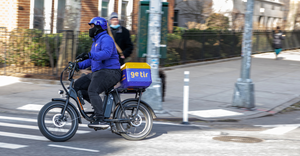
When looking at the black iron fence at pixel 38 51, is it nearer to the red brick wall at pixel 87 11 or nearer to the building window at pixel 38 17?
the building window at pixel 38 17

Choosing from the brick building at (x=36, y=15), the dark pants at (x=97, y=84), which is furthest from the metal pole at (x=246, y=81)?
the brick building at (x=36, y=15)

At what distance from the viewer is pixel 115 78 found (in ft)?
20.0

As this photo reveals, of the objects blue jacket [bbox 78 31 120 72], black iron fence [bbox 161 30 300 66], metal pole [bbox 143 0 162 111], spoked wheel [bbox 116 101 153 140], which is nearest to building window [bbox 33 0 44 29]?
black iron fence [bbox 161 30 300 66]

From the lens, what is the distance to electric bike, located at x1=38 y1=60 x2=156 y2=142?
5.84 m

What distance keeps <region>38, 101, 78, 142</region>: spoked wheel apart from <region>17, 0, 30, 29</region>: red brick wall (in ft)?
36.6

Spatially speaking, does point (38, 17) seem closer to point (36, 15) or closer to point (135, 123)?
point (36, 15)

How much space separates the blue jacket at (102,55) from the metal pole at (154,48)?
8.81ft

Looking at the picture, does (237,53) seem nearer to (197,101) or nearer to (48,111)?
(197,101)

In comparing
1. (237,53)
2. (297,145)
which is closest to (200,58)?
(237,53)

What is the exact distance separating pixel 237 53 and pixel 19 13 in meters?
12.1

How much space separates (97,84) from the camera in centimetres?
599

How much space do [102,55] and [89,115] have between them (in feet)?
3.32

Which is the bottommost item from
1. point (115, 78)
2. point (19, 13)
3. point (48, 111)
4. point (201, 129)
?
point (201, 129)

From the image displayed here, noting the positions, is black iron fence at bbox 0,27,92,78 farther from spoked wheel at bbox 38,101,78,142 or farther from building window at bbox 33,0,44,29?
spoked wheel at bbox 38,101,78,142
